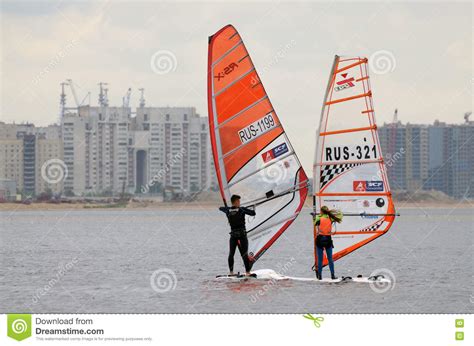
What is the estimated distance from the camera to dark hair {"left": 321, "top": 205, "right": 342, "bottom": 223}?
693 inches

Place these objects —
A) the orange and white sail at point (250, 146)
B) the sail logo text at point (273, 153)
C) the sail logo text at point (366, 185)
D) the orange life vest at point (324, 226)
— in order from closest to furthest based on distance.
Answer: the orange life vest at point (324, 226), the sail logo text at point (366, 185), the orange and white sail at point (250, 146), the sail logo text at point (273, 153)

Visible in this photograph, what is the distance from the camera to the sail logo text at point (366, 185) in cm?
1789

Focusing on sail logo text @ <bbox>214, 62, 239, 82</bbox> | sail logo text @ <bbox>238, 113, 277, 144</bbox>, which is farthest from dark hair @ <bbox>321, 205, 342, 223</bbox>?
sail logo text @ <bbox>214, 62, 239, 82</bbox>

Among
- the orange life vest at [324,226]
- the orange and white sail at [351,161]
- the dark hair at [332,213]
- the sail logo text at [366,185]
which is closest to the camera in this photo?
the orange life vest at [324,226]

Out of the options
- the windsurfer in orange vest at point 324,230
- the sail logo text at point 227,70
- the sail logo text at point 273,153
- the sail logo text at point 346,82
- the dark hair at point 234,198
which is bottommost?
the windsurfer in orange vest at point 324,230

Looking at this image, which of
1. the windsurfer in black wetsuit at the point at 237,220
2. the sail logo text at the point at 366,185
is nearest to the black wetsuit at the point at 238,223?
the windsurfer in black wetsuit at the point at 237,220

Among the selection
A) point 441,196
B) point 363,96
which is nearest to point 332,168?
point 363,96

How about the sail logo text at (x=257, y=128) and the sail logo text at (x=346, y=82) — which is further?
the sail logo text at (x=257, y=128)

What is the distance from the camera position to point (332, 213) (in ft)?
58.2

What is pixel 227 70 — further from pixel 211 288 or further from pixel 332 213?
pixel 211 288

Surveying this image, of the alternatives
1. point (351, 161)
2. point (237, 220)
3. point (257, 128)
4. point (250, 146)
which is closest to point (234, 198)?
point (237, 220)

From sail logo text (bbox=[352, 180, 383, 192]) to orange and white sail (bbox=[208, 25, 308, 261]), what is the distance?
120cm

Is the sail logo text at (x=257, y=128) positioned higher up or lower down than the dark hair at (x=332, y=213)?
higher up

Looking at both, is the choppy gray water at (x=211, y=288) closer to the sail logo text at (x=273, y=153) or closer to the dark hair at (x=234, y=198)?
the dark hair at (x=234, y=198)
